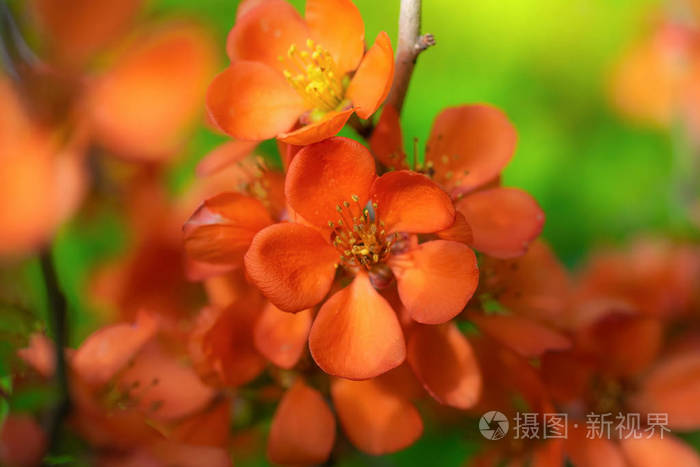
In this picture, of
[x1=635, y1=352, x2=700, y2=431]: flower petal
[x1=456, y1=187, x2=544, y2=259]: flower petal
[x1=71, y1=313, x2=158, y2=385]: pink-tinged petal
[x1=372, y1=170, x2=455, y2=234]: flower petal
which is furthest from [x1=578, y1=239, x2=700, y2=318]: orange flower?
[x1=71, y1=313, x2=158, y2=385]: pink-tinged petal

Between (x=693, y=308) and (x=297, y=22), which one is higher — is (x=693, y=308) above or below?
below

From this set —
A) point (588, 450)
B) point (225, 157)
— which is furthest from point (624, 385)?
point (225, 157)

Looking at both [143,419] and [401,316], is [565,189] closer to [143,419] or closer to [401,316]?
[401,316]

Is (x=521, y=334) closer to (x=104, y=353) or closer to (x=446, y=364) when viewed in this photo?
(x=446, y=364)

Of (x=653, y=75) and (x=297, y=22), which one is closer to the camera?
(x=297, y=22)

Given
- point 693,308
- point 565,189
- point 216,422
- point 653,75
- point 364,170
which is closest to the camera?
point 364,170

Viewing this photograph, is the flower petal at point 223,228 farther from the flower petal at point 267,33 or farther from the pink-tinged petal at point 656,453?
the pink-tinged petal at point 656,453

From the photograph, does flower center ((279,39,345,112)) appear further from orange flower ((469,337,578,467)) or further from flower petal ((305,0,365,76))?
orange flower ((469,337,578,467))

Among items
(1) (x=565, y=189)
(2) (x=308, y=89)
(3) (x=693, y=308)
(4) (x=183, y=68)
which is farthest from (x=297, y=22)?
(1) (x=565, y=189)
